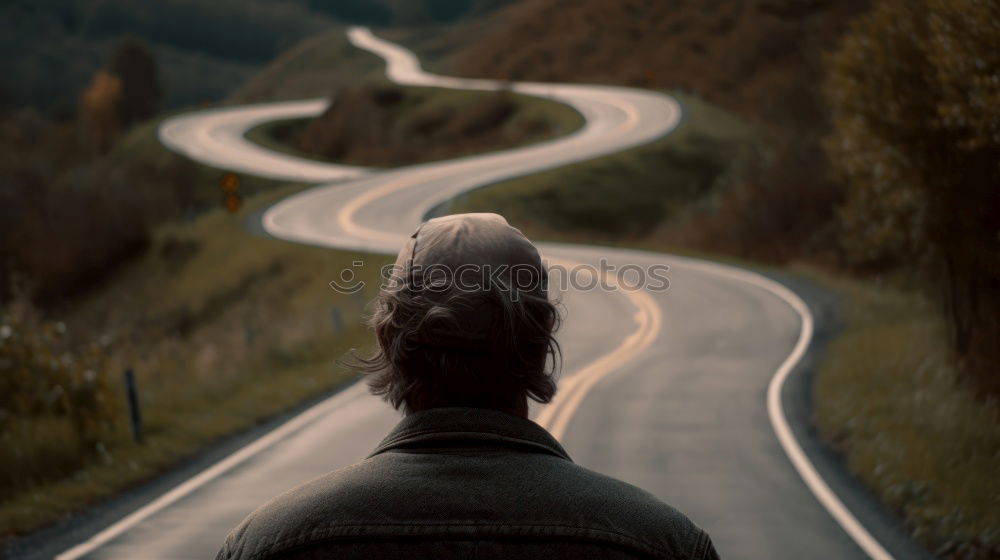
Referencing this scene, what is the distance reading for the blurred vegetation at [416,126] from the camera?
5869cm

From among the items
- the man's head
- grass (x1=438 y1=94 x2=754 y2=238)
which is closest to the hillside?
grass (x1=438 y1=94 x2=754 y2=238)

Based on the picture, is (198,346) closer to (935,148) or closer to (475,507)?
(935,148)

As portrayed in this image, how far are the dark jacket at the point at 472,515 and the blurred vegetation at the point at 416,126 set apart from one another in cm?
5285

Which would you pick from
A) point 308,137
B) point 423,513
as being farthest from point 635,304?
point 308,137

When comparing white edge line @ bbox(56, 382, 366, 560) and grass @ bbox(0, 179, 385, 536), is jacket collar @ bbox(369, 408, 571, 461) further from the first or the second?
grass @ bbox(0, 179, 385, 536)

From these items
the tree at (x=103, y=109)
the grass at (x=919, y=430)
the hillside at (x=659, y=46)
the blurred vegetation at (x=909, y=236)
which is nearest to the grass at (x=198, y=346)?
the grass at (x=919, y=430)

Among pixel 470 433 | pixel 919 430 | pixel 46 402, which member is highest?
pixel 470 433

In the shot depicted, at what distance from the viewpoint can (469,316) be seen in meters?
2.09

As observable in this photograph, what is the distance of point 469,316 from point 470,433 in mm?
225

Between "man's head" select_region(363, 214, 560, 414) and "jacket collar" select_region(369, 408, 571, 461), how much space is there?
65 mm

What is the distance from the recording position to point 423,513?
190 centimetres

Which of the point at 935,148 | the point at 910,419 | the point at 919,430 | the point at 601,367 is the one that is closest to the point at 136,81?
the point at 601,367

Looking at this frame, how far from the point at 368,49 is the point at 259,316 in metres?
93.0

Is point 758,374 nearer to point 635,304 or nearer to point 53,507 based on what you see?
point 635,304
